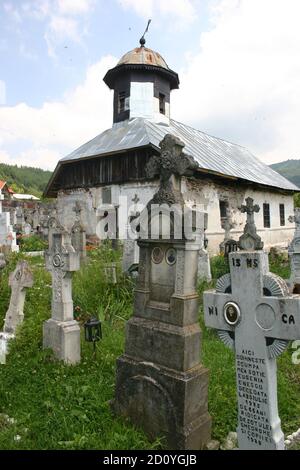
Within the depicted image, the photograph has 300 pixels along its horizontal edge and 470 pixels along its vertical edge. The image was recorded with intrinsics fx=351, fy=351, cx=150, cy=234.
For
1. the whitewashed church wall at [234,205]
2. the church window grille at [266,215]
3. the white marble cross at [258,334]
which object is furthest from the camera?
the church window grille at [266,215]

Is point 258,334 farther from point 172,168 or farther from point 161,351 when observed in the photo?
point 172,168

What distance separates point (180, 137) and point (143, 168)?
4283mm

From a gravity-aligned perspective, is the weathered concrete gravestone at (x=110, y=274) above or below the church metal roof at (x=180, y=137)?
below

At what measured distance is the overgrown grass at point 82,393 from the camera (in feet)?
11.0

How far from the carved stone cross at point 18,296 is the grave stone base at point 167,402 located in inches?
101

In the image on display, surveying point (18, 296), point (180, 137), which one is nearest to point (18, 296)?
point (18, 296)

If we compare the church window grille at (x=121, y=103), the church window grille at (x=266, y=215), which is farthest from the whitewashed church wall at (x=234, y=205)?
the church window grille at (x=121, y=103)

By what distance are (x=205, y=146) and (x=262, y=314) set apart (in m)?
17.1

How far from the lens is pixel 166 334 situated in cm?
361

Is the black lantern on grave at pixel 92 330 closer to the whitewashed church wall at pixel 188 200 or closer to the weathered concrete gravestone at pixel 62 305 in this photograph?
the weathered concrete gravestone at pixel 62 305

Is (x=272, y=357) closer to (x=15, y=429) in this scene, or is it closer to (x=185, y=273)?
(x=185, y=273)

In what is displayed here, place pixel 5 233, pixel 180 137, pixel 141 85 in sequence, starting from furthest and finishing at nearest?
1. pixel 141 85
2. pixel 180 137
3. pixel 5 233

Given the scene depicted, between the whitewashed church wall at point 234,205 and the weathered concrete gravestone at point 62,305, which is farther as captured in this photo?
the whitewashed church wall at point 234,205

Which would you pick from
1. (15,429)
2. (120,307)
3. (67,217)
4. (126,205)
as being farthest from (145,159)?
(15,429)
